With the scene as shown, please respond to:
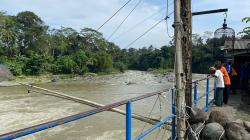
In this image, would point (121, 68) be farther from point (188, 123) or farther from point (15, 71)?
point (188, 123)

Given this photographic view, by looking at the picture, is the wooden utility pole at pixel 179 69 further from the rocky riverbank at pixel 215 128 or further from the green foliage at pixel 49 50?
the green foliage at pixel 49 50

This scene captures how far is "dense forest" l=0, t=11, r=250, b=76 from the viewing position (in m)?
39.7

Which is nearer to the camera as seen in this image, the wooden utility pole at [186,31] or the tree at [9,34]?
the wooden utility pole at [186,31]

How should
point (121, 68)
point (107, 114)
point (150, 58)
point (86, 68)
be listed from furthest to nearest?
point (150, 58)
point (121, 68)
point (86, 68)
point (107, 114)

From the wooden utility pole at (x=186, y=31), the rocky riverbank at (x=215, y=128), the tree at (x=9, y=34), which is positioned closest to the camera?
the rocky riverbank at (x=215, y=128)

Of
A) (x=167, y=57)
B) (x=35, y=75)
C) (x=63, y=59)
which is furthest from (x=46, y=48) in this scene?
(x=167, y=57)

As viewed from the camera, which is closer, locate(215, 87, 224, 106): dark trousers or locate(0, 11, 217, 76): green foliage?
locate(215, 87, 224, 106): dark trousers

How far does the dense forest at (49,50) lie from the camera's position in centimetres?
3972

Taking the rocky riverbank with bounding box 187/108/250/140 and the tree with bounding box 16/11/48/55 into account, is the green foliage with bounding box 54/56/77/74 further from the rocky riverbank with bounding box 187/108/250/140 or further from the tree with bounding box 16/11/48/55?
the rocky riverbank with bounding box 187/108/250/140

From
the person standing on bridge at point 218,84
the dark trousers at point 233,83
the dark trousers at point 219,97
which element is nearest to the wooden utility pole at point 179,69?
the person standing on bridge at point 218,84

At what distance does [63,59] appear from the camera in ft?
146

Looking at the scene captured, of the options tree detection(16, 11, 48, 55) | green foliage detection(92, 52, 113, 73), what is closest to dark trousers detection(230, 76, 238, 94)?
tree detection(16, 11, 48, 55)

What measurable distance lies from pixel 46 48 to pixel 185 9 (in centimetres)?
4396

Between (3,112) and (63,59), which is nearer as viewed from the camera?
(3,112)
